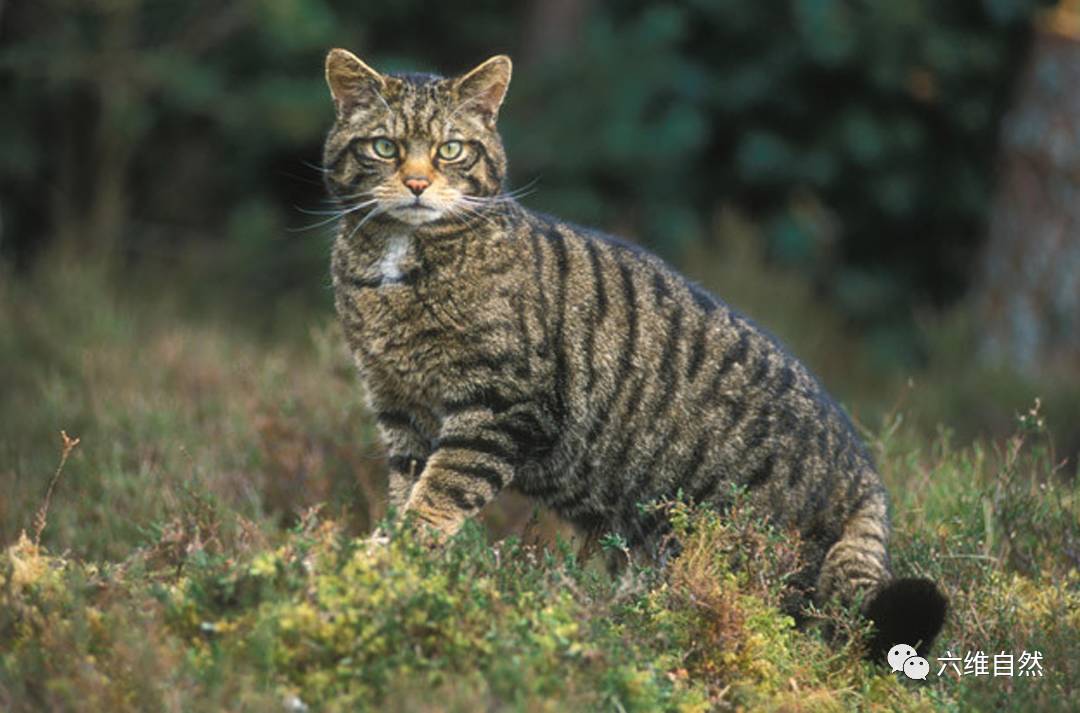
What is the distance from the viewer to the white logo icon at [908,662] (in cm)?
410

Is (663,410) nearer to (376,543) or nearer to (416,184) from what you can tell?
(416,184)

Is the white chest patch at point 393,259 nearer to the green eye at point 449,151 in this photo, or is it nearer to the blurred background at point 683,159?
the green eye at point 449,151

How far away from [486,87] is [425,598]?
186 centimetres

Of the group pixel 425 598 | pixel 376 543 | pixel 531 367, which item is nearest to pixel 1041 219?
pixel 531 367

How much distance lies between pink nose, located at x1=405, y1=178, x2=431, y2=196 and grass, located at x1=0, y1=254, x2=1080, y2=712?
1032 millimetres

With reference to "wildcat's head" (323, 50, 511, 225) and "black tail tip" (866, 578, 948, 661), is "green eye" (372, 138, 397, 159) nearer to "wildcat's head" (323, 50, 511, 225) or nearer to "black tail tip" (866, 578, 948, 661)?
"wildcat's head" (323, 50, 511, 225)

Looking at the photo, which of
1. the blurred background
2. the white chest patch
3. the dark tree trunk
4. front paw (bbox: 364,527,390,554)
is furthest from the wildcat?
the dark tree trunk

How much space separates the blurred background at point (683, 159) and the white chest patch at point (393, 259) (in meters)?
4.38

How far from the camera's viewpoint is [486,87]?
470cm

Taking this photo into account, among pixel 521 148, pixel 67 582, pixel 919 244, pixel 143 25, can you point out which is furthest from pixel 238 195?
pixel 67 582

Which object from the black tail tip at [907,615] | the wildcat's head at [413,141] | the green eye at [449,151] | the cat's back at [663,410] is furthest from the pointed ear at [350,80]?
the black tail tip at [907,615]

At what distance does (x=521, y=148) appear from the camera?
34.6ft

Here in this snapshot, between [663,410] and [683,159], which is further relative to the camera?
[683,159]

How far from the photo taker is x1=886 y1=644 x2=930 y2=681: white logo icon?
13.5 ft
